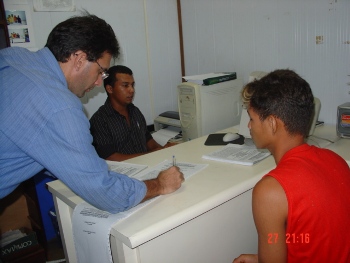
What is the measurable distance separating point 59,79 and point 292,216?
0.78 meters

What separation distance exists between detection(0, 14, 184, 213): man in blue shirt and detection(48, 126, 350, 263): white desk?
0.10 meters

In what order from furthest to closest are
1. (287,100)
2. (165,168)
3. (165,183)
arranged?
(165,168) < (165,183) < (287,100)

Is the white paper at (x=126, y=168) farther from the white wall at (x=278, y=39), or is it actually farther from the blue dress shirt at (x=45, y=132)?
the white wall at (x=278, y=39)

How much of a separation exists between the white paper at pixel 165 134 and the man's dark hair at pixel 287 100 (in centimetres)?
147

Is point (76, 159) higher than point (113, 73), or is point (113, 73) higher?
point (113, 73)

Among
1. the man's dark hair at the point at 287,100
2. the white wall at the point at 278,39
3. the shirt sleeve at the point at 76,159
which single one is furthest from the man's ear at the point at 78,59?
the white wall at the point at 278,39

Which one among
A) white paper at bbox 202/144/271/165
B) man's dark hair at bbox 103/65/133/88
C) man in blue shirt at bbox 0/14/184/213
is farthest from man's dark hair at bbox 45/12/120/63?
man's dark hair at bbox 103/65/133/88

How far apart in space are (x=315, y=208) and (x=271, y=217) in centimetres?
11

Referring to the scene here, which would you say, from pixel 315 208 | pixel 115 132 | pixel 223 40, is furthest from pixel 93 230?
pixel 223 40

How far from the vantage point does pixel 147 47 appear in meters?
2.65

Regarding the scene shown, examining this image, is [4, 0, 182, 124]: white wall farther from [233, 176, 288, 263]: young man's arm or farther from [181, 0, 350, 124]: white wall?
[233, 176, 288, 263]: young man's arm

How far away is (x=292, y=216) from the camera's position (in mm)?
753

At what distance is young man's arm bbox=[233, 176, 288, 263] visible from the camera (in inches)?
29.7
